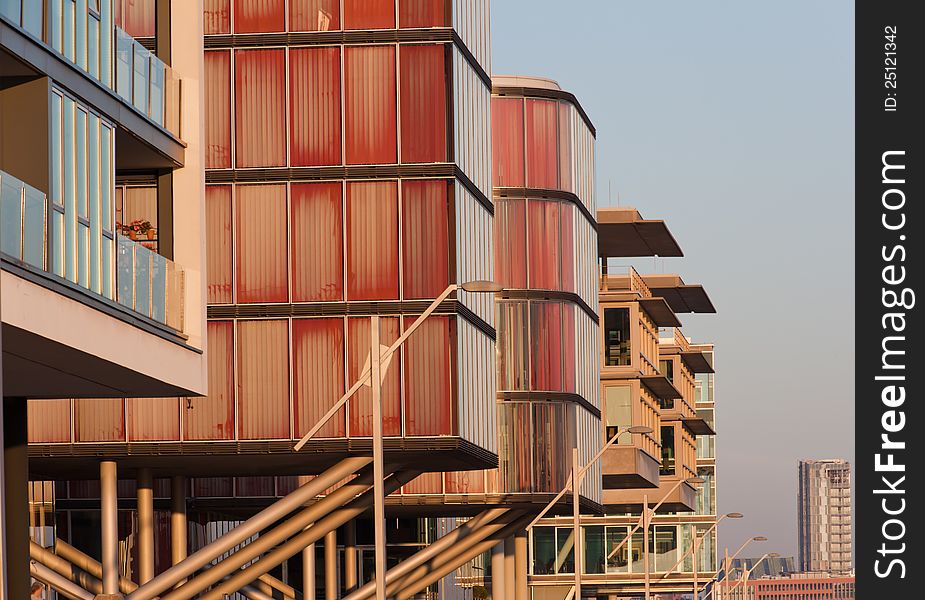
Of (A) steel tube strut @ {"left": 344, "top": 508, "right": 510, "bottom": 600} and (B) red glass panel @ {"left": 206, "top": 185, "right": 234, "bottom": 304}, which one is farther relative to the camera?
(A) steel tube strut @ {"left": 344, "top": 508, "right": 510, "bottom": 600}

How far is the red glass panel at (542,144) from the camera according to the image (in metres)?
61.8

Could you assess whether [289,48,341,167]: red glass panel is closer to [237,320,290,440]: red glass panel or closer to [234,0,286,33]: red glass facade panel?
[234,0,286,33]: red glass facade panel

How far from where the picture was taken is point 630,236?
299 ft

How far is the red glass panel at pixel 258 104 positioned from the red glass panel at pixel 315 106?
285 mm

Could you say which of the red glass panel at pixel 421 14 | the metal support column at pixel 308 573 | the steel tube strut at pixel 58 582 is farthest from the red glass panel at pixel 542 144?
the steel tube strut at pixel 58 582

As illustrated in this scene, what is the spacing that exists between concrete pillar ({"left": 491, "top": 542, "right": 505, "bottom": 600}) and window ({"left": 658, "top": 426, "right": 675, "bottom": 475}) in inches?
1568

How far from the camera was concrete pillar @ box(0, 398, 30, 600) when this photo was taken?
101ft

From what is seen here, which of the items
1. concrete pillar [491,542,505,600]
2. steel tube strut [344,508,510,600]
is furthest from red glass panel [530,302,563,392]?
concrete pillar [491,542,505,600]

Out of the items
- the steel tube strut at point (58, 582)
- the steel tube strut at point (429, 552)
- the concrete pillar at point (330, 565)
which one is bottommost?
the concrete pillar at point (330, 565)

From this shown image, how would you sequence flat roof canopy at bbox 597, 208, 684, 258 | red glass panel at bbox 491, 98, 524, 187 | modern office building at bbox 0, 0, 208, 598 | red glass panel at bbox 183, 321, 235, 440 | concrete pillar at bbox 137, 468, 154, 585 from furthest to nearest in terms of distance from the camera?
flat roof canopy at bbox 597, 208, 684, 258
red glass panel at bbox 491, 98, 524, 187
concrete pillar at bbox 137, 468, 154, 585
red glass panel at bbox 183, 321, 235, 440
modern office building at bbox 0, 0, 208, 598

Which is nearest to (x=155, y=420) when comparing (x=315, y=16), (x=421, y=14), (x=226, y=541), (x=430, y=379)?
(x=226, y=541)

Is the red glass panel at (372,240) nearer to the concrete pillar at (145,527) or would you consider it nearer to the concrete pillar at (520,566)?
the concrete pillar at (145,527)

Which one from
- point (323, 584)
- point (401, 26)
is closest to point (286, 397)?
point (401, 26)
